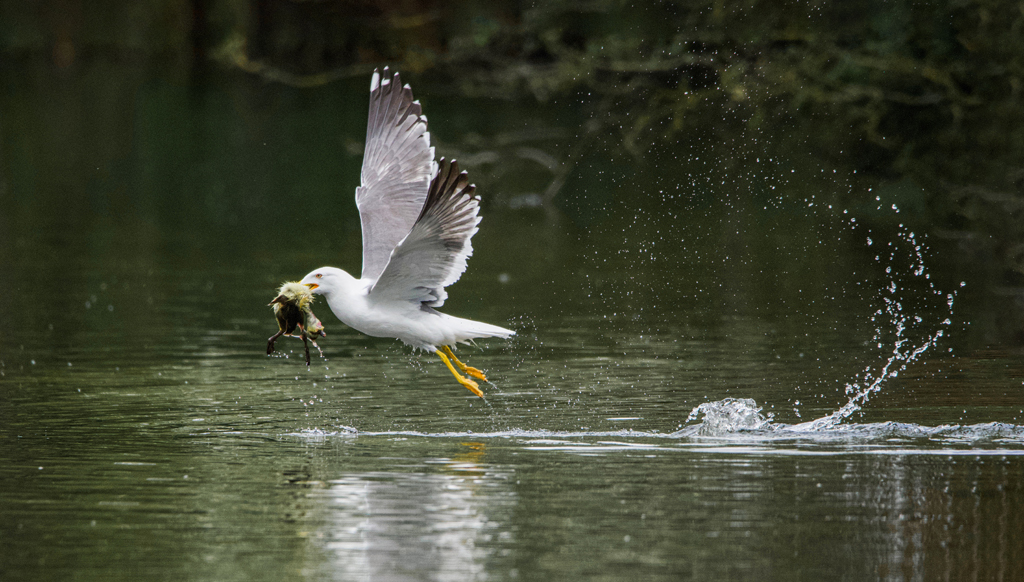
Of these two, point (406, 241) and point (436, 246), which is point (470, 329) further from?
point (406, 241)

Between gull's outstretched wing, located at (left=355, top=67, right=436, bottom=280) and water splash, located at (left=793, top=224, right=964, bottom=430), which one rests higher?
gull's outstretched wing, located at (left=355, top=67, right=436, bottom=280)

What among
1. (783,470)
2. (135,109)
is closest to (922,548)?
(783,470)

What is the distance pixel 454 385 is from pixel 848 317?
5.28m

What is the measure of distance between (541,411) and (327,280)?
A: 1851 millimetres

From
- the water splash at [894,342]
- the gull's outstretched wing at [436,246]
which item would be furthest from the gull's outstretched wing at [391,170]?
the water splash at [894,342]

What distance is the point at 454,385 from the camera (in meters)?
13.5

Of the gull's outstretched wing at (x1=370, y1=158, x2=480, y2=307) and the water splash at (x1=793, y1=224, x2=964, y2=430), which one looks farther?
the water splash at (x1=793, y1=224, x2=964, y2=430)

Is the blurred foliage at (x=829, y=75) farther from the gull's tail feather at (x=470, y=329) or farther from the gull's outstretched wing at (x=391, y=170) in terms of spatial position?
the gull's tail feather at (x=470, y=329)

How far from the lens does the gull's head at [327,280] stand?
11.3 metres

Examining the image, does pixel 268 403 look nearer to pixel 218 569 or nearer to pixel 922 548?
pixel 218 569

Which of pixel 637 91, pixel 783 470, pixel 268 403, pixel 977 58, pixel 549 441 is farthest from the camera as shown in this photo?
pixel 637 91

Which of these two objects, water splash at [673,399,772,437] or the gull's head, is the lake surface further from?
the gull's head

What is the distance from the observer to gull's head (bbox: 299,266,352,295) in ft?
37.1

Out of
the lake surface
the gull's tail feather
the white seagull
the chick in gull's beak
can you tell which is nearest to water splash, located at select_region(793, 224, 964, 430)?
the lake surface
